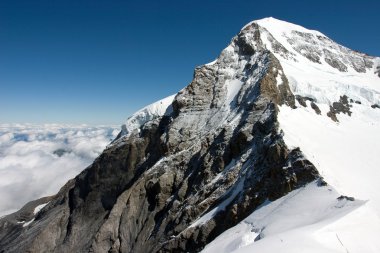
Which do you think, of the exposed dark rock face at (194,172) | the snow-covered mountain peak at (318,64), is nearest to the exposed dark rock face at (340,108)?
the exposed dark rock face at (194,172)

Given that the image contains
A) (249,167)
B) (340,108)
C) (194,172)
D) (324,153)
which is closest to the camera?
(324,153)

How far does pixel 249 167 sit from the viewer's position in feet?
123

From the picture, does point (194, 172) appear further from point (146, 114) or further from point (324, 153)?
point (146, 114)

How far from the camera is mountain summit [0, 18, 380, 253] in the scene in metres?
22.8

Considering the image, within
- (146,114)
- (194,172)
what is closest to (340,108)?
(194,172)

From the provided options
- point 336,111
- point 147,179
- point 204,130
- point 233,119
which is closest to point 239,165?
point 233,119

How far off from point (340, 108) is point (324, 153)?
19.7 metres

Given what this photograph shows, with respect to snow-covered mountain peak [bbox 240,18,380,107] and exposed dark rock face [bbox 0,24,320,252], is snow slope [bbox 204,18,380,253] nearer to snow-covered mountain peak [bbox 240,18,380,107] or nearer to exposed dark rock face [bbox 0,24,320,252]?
snow-covered mountain peak [bbox 240,18,380,107]

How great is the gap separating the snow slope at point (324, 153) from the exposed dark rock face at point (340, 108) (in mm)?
743

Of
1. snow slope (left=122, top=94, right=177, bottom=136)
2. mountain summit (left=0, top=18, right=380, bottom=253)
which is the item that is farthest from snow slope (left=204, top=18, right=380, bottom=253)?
snow slope (left=122, top=94, right=177, bottom=136)

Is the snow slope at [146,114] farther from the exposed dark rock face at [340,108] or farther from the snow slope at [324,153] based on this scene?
the exposed dark rock face at [340,108]

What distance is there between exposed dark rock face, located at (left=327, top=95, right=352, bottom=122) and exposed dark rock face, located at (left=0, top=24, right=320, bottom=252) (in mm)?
413

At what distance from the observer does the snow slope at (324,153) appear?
17.3 m

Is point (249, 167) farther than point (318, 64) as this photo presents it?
No
